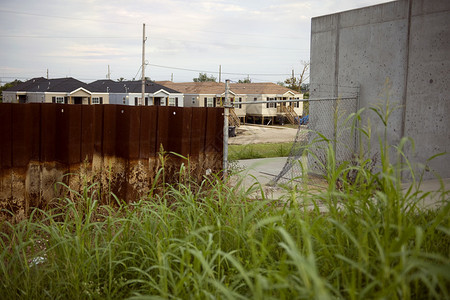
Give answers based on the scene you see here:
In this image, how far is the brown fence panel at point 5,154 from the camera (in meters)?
5.17

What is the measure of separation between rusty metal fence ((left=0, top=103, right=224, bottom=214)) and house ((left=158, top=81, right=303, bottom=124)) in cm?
3671

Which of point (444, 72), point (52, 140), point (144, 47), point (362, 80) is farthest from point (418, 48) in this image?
point (144, 47)

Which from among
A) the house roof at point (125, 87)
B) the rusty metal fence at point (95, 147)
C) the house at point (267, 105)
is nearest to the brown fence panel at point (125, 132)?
the rusty metal fence at point (95, 147)

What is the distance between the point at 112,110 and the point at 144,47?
31.8m

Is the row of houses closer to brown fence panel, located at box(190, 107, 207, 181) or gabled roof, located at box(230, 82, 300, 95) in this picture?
gabled roof, located at box(230, 82, 300, 95)

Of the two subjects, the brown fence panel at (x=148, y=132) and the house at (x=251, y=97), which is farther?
the house at (x=251, y=97)

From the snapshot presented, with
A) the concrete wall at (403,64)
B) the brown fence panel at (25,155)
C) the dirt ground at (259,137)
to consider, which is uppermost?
the concrete wall at (403,64)

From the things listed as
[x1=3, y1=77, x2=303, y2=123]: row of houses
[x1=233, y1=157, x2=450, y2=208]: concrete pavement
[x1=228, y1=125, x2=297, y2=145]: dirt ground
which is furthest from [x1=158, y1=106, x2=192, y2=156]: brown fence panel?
[x1=3, y1=77, x2=303, y2=123]: row of houses

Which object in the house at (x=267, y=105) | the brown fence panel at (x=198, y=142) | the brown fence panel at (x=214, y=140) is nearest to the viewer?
the brown fence panel at (x=198, y=142)

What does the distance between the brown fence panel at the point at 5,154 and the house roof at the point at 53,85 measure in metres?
37.4

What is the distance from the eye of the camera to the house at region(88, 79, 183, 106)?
1642 inches

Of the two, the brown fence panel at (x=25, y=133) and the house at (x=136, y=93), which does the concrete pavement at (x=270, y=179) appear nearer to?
the brown fence panel at (x=25, y=133)

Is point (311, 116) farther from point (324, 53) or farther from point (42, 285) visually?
point (42, 285)

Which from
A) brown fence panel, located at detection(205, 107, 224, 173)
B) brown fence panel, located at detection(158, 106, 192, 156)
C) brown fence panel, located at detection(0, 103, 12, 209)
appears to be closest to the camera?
brown fence panel, located at detection(0, 103, 12, 209)
